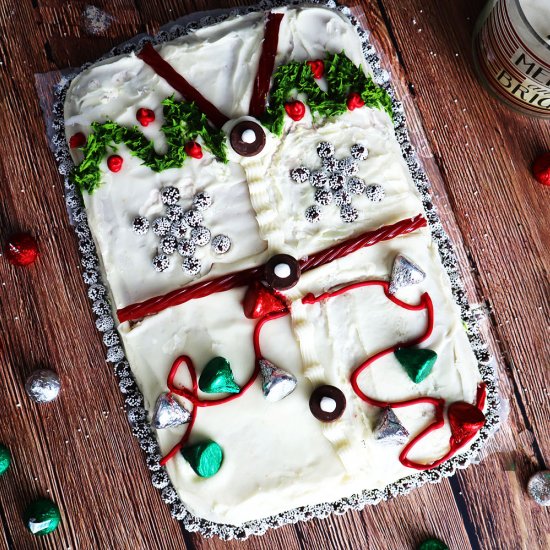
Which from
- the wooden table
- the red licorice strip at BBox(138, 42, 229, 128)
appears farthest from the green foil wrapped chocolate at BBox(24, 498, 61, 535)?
the red licorice strip at BBox(138, 42, 229, 128)

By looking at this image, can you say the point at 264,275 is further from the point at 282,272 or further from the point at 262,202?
the point at 262,202

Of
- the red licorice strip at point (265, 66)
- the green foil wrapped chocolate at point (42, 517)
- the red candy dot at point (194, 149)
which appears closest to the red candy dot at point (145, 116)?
the red candy dot at point (194, 149)

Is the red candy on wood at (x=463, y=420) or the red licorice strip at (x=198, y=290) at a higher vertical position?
the red licorice strip at (x=198, y=290)

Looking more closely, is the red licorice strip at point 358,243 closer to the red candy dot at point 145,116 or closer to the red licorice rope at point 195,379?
the red licorice rope at point 195,379

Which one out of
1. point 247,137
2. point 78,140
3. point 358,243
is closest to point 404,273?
point 358,243

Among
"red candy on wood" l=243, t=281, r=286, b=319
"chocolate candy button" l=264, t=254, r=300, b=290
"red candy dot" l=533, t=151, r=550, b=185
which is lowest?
"red candy on wood" l=243, t=281, r=286, b=319

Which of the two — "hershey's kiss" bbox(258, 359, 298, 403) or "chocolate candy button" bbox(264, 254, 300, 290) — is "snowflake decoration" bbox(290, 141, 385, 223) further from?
"hershey's kiss" bbox(258, 359, 298, 403)

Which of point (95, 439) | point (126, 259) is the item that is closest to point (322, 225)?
point (126, 259)
